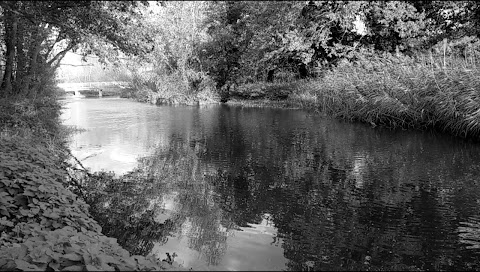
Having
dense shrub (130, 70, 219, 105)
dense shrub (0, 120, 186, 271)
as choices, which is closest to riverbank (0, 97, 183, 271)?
dense shrub (0, 120, 186, 271)

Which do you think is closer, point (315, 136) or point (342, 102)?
point (315, 136)

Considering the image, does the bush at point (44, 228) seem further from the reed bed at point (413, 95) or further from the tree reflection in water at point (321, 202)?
the reed bed at point (413, 95)

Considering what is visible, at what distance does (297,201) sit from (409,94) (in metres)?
8.75

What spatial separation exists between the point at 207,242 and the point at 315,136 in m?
8.73

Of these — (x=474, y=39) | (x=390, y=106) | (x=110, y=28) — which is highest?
(x=474, y=39)

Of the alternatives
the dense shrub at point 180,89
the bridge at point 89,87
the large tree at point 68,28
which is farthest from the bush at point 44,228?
the bridge at point 89,87

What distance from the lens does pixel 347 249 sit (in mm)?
4305

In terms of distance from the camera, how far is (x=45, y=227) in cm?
376

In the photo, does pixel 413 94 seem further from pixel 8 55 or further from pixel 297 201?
pixel 8 55

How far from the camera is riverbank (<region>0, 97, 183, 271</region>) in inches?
104

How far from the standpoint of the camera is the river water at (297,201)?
4230 mm

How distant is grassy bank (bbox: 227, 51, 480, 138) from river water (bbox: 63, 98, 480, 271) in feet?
2.41

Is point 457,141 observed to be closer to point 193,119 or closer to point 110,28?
point 110,28

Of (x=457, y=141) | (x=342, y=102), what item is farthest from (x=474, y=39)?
(x=457, y=141)
